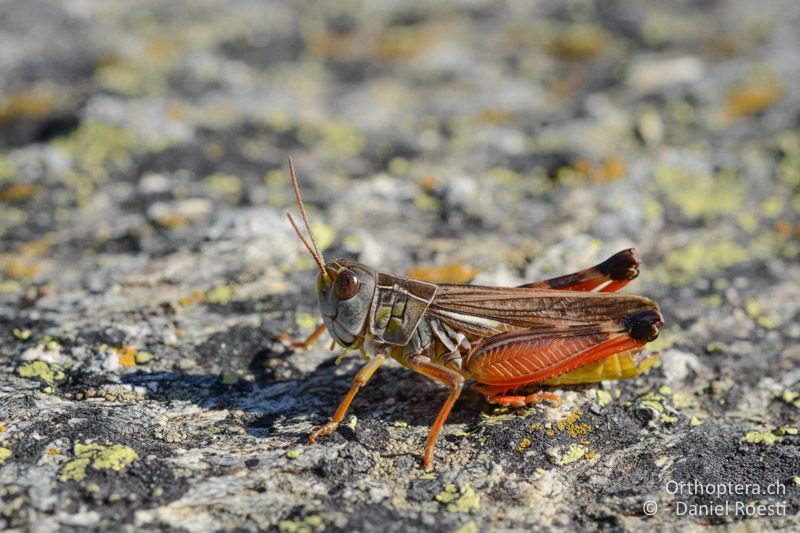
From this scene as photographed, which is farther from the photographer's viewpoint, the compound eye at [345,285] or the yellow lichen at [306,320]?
the yellow lichen at [306,320]

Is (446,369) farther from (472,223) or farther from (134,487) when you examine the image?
(472,223)

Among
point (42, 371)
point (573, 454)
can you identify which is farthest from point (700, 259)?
point (42, 371)

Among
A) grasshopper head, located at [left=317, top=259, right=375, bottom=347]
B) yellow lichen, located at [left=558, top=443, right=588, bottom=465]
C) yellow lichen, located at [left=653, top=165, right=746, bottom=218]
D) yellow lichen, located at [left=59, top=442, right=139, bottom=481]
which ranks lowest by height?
yellow lichen, located at [left=59, top=442, right=139, bottom=481]

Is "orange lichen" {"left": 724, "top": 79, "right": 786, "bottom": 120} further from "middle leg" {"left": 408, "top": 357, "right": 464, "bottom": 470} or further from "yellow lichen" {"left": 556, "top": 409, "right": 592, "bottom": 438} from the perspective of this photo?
"middle leg" {"left": 408, "top": 357, "right": 464, "bottom": 470}

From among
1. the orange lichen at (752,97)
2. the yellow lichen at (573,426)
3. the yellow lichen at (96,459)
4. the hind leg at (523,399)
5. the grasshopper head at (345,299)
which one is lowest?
the yellow lichen at (96,459)

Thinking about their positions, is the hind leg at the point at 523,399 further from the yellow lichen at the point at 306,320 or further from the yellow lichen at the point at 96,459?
the yellow lichen at the point at 96,459

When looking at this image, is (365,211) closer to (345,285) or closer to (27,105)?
(345,285)

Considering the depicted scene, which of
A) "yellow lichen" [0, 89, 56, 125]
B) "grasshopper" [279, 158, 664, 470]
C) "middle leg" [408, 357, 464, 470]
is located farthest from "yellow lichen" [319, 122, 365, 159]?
"middle leg" [408, 357, 464, 470]

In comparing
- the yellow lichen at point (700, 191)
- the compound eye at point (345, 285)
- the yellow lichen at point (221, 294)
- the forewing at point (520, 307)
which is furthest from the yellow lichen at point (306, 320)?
the yellow lichen at point (700, 191)
